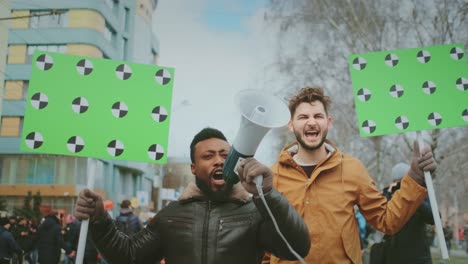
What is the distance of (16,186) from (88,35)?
11492 mm

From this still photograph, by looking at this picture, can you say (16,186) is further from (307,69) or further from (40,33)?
(307,69)

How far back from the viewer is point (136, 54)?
45531mm

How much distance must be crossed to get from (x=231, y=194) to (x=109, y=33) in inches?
1566

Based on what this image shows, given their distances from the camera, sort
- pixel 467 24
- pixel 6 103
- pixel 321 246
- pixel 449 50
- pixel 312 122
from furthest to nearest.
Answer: pixel 6 103 → pixel 467 24 → pixel 449 50 → pixel 312 122 → pixel 321 246

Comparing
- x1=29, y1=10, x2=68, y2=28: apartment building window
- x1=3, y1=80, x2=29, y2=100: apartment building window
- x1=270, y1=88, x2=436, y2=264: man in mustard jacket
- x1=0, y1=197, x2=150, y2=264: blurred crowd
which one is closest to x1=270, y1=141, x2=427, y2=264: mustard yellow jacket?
x1=270, y1=88, x2=436, y2=264: man in mustard jacket

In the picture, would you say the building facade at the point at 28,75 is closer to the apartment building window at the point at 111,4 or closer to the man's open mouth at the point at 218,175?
the apartment building window at the point at 111,4

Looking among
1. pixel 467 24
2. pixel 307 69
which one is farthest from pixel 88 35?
pixel 467 24

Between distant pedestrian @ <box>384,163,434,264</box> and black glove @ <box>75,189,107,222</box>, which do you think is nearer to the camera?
black glove @ <box>75,189,107,222</box>

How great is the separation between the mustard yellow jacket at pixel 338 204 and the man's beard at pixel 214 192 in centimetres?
74

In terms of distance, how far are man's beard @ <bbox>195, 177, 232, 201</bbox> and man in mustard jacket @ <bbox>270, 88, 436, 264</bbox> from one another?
73 cm

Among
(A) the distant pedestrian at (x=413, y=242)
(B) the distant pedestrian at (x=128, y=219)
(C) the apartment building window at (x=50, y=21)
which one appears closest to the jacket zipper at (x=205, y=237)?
(A) the distant pedestrian at (x=413, y=242)

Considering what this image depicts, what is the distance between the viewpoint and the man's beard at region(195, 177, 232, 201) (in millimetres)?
2783

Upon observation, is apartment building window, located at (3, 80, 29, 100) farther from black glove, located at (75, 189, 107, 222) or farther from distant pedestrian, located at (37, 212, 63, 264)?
black glove, located at (75, 189, 107, 222)

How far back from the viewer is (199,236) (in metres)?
2.74
